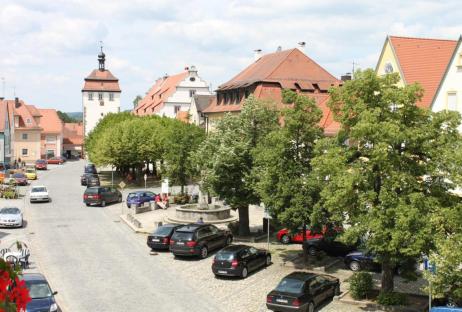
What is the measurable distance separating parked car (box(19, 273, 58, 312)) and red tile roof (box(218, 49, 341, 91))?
37.4 metres

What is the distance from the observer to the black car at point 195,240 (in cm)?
2844

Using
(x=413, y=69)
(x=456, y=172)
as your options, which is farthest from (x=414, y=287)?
(x=413, y=69)

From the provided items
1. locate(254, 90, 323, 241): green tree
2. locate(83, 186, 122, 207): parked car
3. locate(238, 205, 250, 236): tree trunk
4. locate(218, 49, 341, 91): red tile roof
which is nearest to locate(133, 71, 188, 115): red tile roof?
locate(218, 49, 341, 91): red tile roof

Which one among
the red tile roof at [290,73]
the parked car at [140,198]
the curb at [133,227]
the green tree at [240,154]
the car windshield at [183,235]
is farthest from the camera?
the red tile roof at [290,73]

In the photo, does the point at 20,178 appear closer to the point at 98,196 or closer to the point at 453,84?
the point at 98,196

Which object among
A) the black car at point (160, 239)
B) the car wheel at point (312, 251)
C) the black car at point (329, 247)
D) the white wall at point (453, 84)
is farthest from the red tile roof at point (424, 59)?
the black car at point (160, 239)

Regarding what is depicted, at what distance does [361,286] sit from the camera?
71.6 ft

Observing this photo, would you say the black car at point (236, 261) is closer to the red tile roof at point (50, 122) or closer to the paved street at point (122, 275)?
the paved street at point (122, 275)

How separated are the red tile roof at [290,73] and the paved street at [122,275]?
23355mm

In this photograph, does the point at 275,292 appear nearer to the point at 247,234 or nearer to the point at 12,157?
the point at 247,234

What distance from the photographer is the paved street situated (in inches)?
853

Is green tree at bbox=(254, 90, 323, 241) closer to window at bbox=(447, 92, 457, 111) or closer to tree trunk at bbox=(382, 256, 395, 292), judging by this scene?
tree trunk at bbox=(382, 256, 395, 292)

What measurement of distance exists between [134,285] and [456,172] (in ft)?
43.8

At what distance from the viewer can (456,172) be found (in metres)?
19.0
